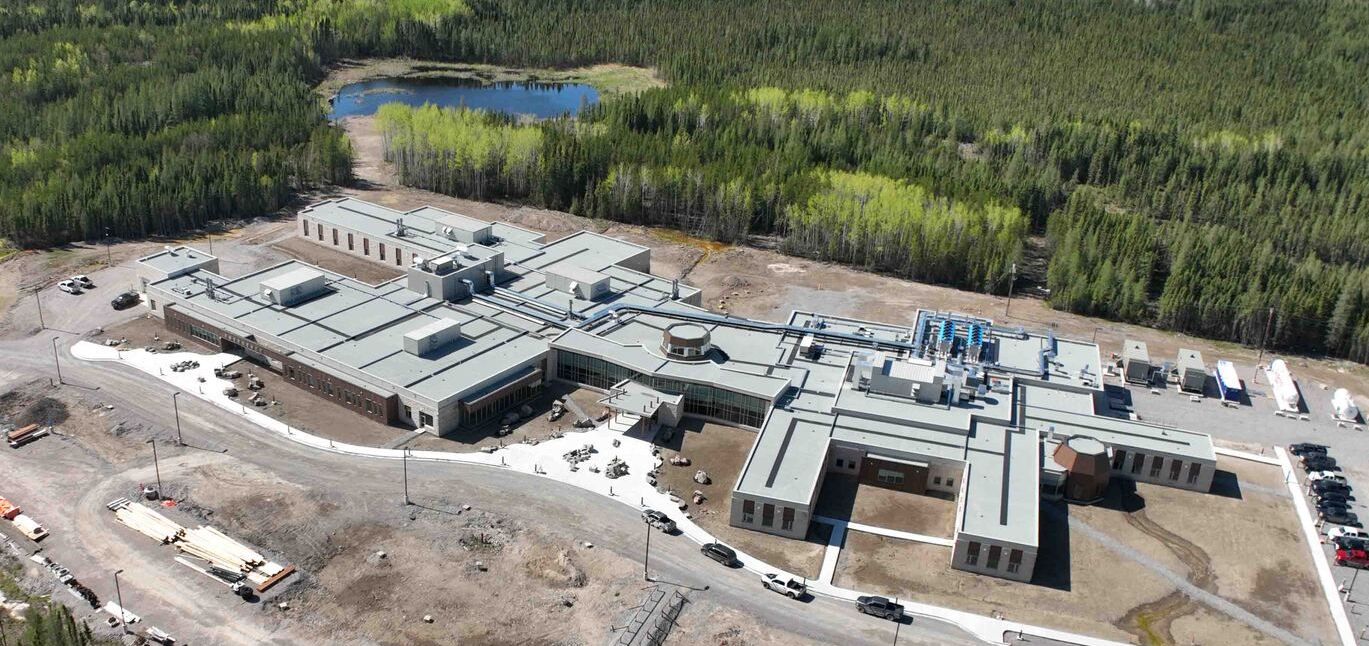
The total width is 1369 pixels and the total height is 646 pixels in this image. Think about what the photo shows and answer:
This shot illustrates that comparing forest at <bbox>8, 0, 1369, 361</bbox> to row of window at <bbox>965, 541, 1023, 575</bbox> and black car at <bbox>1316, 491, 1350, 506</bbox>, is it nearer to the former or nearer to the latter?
black car at <bbox>1316, 491, 1350, 506</bbox>

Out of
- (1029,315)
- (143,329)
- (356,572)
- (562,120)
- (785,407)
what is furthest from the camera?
(562,120)

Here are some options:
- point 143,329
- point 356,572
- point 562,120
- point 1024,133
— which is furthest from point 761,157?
point 356,572

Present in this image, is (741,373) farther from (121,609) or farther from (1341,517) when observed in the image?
(121,609)

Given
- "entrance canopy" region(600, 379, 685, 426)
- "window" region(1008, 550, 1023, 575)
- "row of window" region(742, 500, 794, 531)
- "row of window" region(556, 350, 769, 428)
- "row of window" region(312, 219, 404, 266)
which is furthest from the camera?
"row of window" region(312, 219, 404, 266)

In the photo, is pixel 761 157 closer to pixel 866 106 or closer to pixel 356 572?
pixel 866 106

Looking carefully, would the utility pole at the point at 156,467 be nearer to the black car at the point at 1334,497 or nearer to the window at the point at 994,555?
the window at the point at 994,555

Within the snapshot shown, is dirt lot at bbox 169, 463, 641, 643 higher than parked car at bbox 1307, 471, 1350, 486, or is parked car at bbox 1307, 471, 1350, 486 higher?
parked car at bbox 1307, 471, 1350, 486

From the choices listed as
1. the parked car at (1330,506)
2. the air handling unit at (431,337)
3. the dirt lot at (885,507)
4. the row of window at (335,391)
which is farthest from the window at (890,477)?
the row of window at (335,391)

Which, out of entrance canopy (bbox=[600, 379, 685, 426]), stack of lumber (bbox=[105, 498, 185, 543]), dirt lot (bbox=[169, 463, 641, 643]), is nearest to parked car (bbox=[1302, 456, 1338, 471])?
entrance canopy (bbox=[600, 379, 685, 426])
